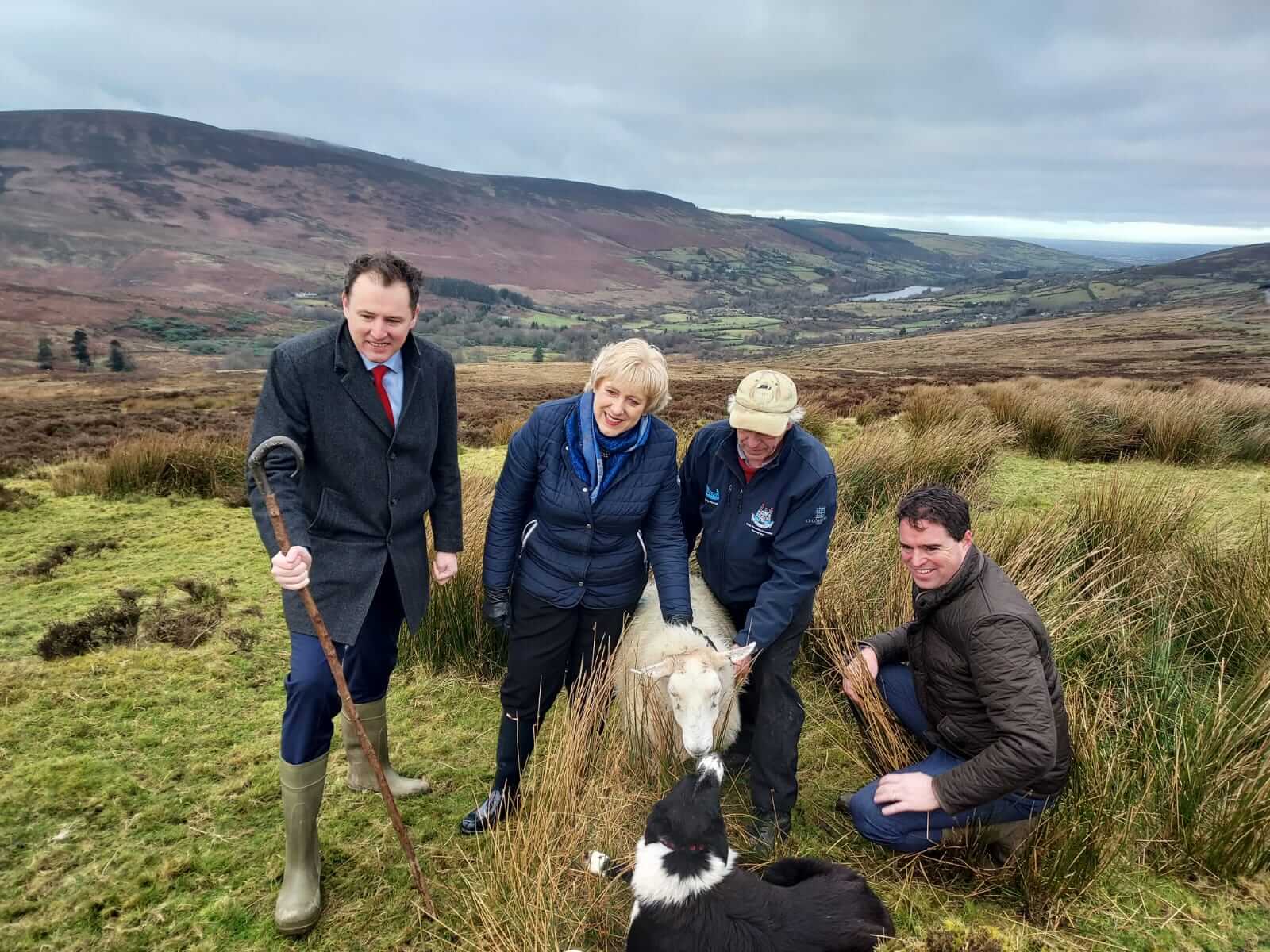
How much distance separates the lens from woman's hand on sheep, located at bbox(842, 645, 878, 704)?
317 cm

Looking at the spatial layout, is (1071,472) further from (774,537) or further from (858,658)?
(774,537)

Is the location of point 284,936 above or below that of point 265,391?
below

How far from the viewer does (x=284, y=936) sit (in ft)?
7.91

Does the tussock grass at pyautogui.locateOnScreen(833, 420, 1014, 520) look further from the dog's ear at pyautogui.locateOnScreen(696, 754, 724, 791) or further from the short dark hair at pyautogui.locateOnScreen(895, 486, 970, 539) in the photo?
the dog's ear at pyautogui.locateOnScreen(696, 754, 724, 791)

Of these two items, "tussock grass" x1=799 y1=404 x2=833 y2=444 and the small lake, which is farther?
the small lake

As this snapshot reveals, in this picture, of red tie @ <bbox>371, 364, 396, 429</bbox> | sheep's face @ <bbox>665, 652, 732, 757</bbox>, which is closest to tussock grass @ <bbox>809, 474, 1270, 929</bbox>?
sheep's face @ <bbox>665, 652, 732, 757</bbox>

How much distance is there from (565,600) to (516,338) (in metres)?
86.2

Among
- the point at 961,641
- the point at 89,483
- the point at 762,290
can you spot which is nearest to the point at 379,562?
the point at 961,641

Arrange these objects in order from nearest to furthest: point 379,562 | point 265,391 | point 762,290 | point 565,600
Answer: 1. point 265,391
2. point 379,562
3. point 565,600
4. point 762,290

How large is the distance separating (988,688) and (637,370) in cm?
185

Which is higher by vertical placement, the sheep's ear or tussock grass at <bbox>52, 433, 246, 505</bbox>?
the sheep's ear

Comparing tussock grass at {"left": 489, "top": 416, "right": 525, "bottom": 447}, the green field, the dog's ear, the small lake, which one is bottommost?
the green field

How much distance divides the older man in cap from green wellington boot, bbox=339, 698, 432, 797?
5.62 feet

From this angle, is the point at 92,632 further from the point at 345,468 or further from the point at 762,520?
the point at 762,520
